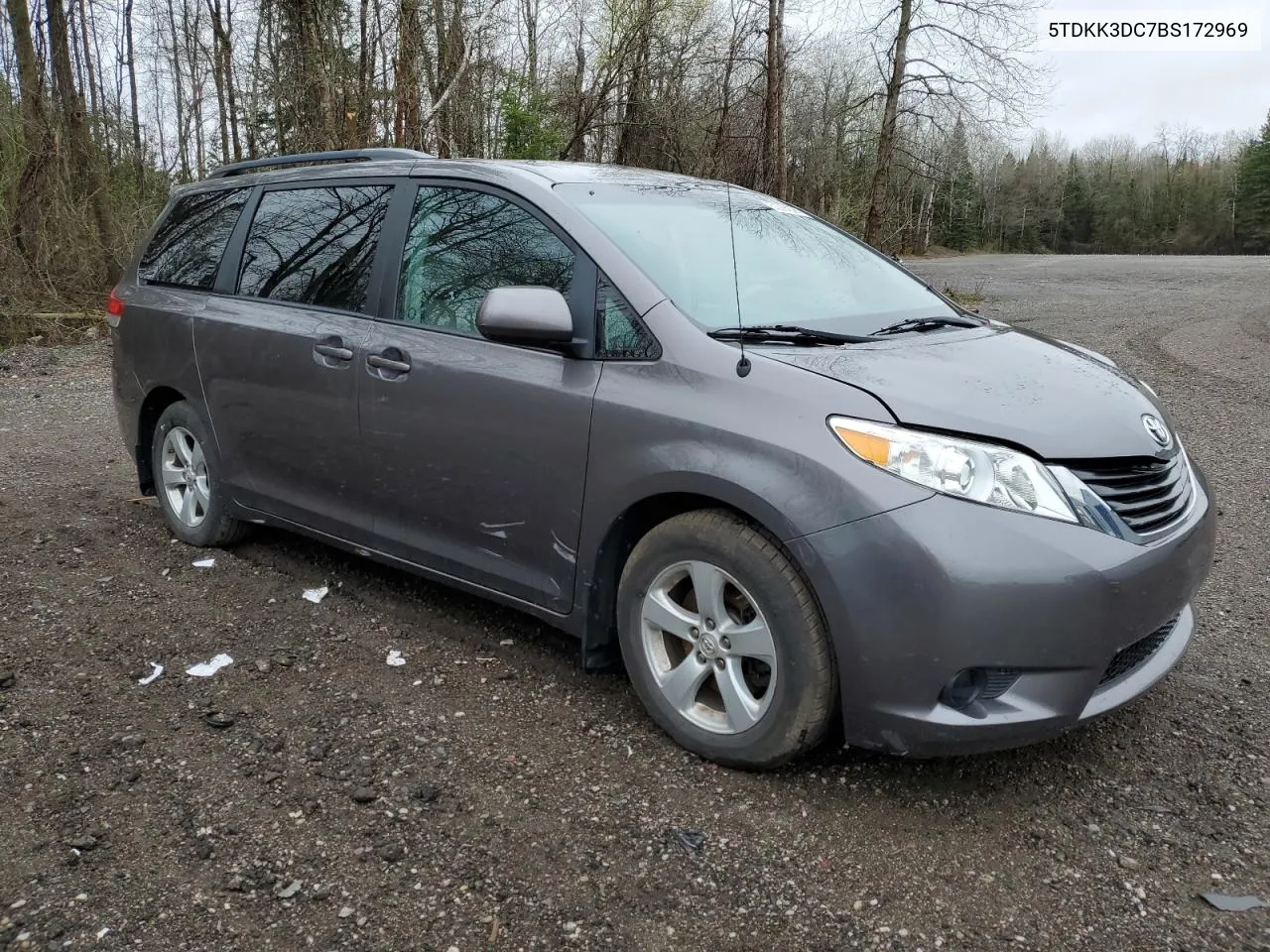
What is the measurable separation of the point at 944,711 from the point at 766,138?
16059 millimetres

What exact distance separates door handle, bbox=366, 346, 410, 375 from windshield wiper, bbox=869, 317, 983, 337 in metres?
1.65

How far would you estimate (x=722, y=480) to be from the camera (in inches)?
108

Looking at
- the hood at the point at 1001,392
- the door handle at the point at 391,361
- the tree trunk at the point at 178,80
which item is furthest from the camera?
the tree trunk at the point at 178,80

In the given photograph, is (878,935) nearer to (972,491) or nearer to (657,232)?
(972,491)

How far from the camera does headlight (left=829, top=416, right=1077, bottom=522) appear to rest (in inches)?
99.0

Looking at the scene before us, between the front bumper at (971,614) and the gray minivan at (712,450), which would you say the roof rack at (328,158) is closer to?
the gray minivan at (712,450)

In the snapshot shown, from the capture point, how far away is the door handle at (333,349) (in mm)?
3789

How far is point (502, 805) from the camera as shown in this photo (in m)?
2.76

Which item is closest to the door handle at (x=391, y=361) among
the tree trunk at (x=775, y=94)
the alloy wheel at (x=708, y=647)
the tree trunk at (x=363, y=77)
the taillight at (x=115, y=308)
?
the alloy wheel at (x=708, y=647)

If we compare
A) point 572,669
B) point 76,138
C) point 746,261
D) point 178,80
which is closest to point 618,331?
point 746,261

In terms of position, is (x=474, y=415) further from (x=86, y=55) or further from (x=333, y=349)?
(x=86, y=55)

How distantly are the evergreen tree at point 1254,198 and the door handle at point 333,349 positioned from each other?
8026 centimetres

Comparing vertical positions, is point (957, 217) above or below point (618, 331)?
above

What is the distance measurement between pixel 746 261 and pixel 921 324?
0.66m
